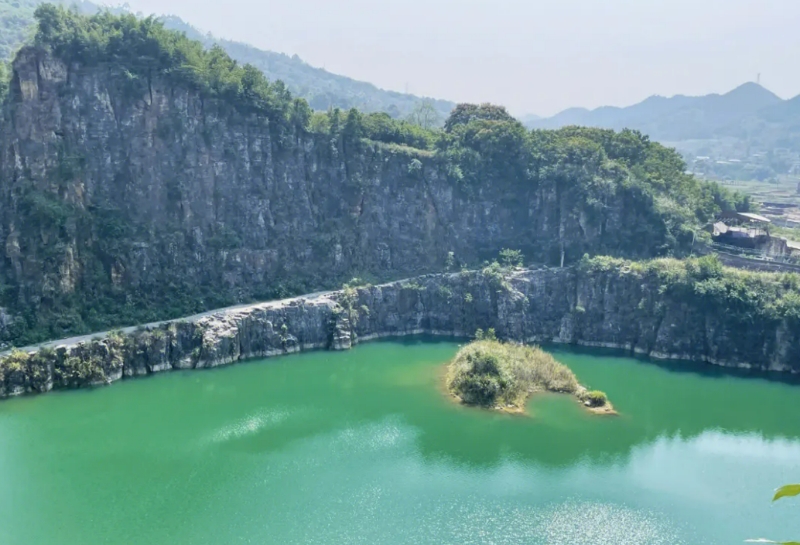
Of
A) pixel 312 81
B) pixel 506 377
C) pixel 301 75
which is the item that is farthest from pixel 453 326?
pixel 301 75

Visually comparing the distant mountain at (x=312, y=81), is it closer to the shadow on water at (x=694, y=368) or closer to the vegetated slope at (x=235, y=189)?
the vegetated slope at (x=235, y=189)

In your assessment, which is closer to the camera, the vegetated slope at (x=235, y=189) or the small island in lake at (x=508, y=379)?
the small island in lake at (x=508, y=379)

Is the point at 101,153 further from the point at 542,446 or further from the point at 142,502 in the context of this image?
the point at 542,446

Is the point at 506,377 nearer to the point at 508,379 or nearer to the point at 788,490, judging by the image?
the point at 508,379

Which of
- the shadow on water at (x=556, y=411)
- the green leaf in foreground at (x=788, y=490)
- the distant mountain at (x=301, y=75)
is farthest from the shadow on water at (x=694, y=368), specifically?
the distant mountain at (x=301, y=75)

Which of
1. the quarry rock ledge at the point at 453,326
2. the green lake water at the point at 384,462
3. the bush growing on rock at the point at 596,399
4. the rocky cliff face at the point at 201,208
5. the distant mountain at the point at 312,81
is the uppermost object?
the distant mountain at the point at 312,81

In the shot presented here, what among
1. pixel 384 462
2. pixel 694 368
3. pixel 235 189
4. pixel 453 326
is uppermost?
pixel 235 189

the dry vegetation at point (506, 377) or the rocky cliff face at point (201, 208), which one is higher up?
the rocky cliff face at point (201, 208)
